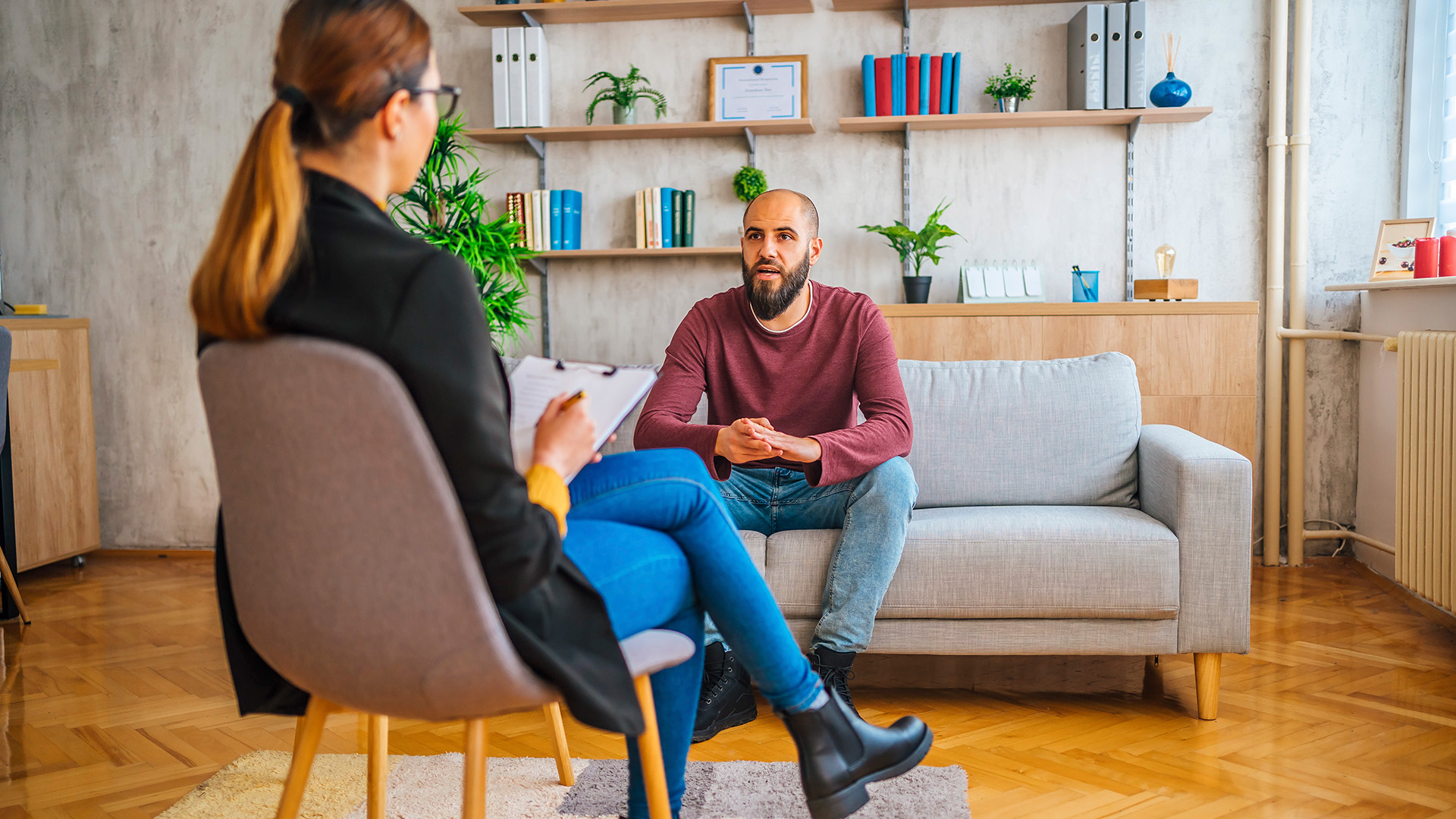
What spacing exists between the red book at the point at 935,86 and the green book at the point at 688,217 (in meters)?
0.91

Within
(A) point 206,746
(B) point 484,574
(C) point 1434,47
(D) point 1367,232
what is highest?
(C) point 1434,47

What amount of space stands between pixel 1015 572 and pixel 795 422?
1.93ft

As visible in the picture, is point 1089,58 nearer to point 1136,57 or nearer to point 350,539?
point 1136,57

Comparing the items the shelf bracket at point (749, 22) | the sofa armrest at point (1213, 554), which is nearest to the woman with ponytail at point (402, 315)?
the sofa armrest at point (1213, 554)

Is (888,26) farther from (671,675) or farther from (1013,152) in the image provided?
(671,675)

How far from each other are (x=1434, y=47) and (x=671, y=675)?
3.49 m

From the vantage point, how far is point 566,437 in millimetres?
1118

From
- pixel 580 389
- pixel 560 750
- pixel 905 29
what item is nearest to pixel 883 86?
pixel 905 29

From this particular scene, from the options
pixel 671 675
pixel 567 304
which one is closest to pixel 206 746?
pixel 671 675

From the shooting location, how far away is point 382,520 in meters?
0.91

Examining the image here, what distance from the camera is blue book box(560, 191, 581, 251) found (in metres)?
3.82

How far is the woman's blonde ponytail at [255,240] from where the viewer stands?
89 cm

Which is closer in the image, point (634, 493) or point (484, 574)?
point (484, 574)

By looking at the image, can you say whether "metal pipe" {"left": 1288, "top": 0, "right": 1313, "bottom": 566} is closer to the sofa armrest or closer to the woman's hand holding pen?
the sofa armrest
